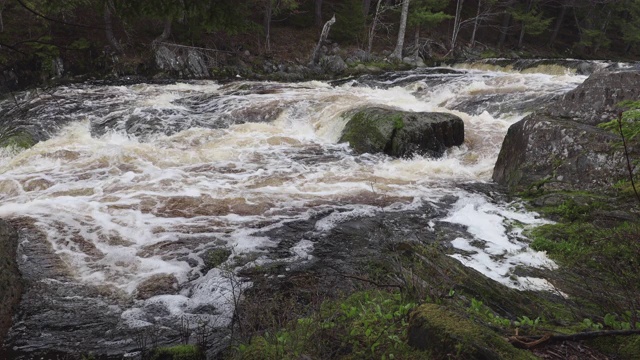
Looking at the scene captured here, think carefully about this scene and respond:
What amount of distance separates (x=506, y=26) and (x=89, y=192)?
31.4 metres

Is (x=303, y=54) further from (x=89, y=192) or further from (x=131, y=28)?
(x=89, y=192)

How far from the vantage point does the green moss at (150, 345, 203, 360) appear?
3354 mm

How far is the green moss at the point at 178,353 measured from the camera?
3.35m

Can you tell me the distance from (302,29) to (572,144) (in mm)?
21769

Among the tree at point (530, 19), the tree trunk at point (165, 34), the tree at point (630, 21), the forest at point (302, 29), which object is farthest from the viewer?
the tree at point (630, 21)

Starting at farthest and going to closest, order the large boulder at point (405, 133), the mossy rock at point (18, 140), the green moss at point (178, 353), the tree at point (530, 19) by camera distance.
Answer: the tree at point (530, 19) → the large boulder at point (405, 133) → the mossy rock at point (18, 140) → the green moss at point (178, 353)

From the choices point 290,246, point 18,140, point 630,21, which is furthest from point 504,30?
point 290,246

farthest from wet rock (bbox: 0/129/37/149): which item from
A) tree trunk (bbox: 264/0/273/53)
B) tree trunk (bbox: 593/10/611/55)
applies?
tree trunk (bbox: 593/10/611/55)

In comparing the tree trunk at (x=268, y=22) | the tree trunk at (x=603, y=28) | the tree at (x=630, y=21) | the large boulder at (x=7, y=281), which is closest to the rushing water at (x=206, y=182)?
the large boulder at (x=7, y=281)

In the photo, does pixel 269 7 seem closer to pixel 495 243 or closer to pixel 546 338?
pixel 495 243

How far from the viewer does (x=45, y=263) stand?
16.8 feet

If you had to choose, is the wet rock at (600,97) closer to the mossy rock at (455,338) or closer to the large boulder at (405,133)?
the large boulder at (405,133)

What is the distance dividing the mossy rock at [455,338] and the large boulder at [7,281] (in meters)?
3.66

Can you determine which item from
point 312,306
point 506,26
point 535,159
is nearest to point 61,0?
point 312,306
